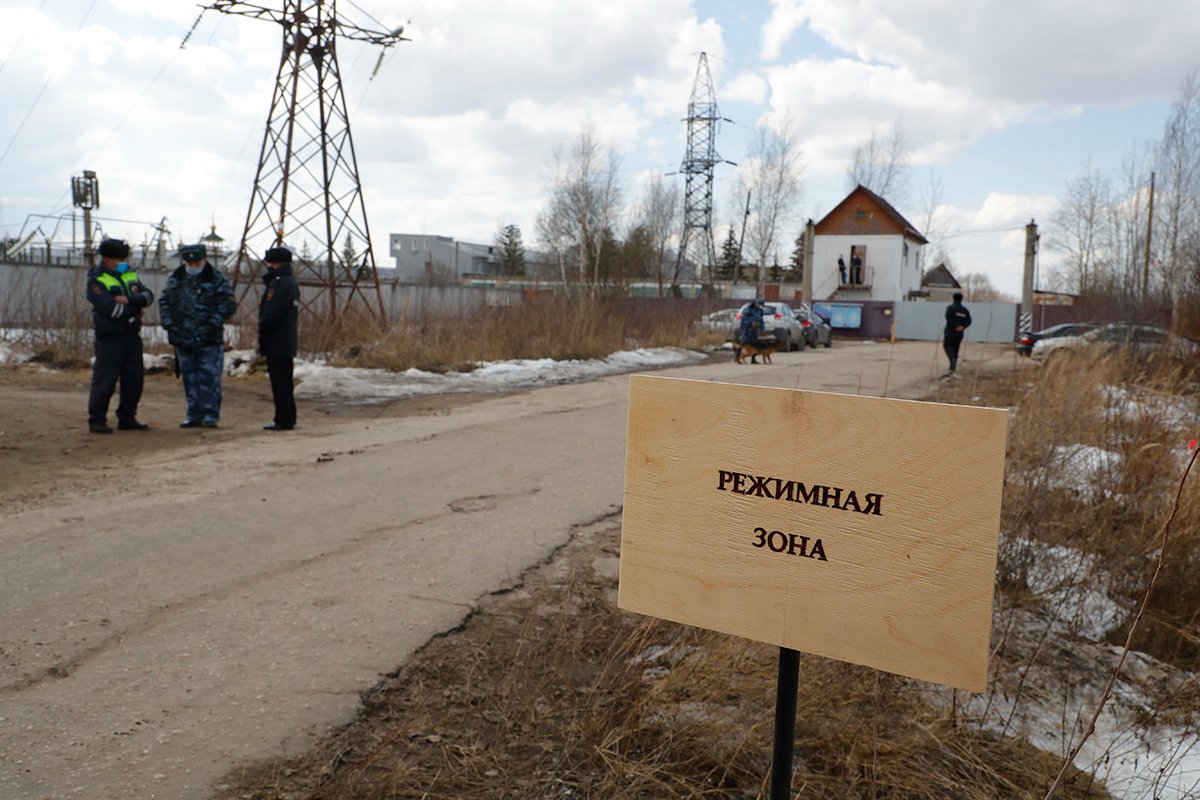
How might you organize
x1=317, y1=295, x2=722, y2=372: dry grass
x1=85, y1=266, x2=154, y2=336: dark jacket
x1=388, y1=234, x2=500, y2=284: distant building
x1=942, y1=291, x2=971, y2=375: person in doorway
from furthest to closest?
x1=388, y1=234, x2=500, y2=284: distant building, x1=942, y1=291, x2=971, y2=375: person in doorway, x1=317, y1=295, x2=722, y2=372: dry grass, x1=85, y1=266, x2=154, y2=336: dark jacket

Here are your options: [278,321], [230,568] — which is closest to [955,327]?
[278,321]

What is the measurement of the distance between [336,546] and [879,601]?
12.6ft

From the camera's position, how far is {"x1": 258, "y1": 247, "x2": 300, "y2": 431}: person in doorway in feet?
30.5

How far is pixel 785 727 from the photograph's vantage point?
2.25 m

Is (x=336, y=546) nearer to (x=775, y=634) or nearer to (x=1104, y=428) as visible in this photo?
(x=775, y=634)

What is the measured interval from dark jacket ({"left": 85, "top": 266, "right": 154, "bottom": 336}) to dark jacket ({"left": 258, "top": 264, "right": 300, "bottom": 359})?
107 centimetres

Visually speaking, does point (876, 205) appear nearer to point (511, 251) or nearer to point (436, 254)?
point (511, 251)

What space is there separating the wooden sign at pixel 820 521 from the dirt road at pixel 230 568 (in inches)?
62.3

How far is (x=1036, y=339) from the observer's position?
26797mm

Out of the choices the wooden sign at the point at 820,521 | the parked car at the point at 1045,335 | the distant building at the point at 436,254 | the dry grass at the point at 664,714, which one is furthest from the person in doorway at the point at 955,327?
the distant building at the point at 436,254

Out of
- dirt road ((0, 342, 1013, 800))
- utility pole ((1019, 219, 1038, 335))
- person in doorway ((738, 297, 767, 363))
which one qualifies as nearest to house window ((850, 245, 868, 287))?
utility pole ((1019, 219, 1038, 335))

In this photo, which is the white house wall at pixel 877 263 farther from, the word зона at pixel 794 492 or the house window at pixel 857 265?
the word зона at pixel 794 492

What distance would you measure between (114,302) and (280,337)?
1537 mm

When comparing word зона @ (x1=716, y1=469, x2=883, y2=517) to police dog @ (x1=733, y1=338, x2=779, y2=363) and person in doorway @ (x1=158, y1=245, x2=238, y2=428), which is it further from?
police dog @ (x1=733, y1=338, x2=779, y2=363)
